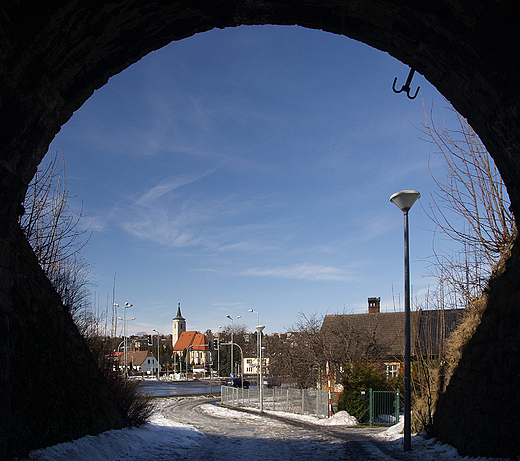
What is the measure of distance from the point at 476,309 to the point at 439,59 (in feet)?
17.1

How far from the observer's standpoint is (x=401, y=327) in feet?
49.9

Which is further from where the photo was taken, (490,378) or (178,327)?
(178,327)

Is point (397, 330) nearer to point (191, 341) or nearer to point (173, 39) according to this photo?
point (173, 39)

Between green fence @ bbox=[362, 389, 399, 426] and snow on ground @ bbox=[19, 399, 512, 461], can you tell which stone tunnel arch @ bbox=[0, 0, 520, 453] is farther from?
green fence @ bbox=[362, 389, 399, 426]

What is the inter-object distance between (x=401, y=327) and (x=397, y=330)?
77 centimetres

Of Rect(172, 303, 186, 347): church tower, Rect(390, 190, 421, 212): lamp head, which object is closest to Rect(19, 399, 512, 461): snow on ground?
Rect(390, 190, 421, 212): lamp head

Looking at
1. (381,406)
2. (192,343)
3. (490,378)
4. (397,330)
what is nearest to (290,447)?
(490,378)

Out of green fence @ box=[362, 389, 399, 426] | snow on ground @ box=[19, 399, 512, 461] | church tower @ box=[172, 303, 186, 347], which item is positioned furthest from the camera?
church tower @ box=[172, 303, 186, 347]

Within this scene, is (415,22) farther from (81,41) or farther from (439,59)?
(81,41)

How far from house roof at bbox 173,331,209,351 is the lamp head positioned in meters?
120

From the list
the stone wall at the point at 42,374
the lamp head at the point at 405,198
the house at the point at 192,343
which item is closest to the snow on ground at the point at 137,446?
the stone wall at the point at 42,374

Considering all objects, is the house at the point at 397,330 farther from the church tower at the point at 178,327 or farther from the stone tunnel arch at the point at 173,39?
the church tower at the point at 178,327

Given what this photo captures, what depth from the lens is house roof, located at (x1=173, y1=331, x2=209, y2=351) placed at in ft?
413

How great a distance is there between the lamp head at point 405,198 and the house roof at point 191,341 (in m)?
120
